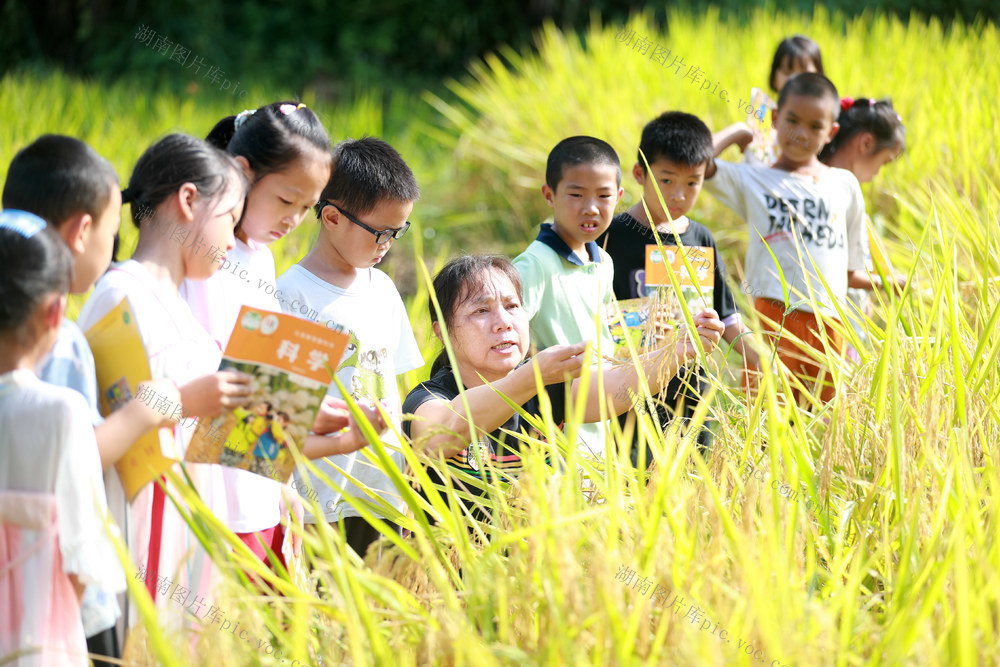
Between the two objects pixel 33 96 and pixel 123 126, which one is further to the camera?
pixel 33 96

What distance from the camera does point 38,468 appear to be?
1195 millimetres

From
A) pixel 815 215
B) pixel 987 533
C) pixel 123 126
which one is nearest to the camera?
pixel 987 533

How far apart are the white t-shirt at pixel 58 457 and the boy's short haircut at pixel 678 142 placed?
5.76 ft

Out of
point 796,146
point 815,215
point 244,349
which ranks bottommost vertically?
point 244,349

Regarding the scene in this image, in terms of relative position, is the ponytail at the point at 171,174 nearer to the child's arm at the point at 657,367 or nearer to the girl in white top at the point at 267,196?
the girl in white top at the point at 267,196

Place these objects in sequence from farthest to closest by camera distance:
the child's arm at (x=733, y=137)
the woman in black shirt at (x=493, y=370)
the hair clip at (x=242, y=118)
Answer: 1. the child's arm at (x=733, y=137)
2. the hair clip at (x=242, y=118)
3. the woman in black shirt at (x=493, y=370)

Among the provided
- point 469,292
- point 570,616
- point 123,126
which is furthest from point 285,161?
point 123,126

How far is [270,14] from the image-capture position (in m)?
9.15

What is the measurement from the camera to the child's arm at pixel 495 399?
1622 millimetres

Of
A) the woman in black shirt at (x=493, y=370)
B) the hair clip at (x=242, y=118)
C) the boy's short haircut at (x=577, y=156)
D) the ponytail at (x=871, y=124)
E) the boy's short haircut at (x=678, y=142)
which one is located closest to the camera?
the woman in black shirt at (x=493, y=370)

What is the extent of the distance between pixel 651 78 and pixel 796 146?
8.94 ft

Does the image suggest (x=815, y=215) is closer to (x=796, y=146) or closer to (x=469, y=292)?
(x=796, y=146)

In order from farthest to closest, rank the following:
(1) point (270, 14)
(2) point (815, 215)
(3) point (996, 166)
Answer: (1) point (270, 14) → (3) point (996, 166) → (2) point (815, 215)

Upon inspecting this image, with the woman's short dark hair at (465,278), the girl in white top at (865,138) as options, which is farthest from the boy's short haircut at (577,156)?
the girl in white top at (865,138)
